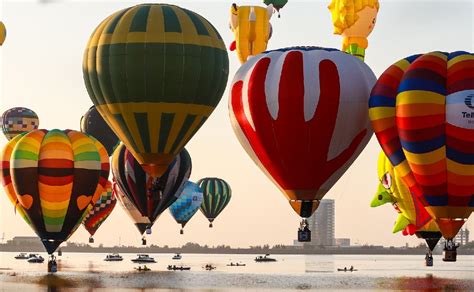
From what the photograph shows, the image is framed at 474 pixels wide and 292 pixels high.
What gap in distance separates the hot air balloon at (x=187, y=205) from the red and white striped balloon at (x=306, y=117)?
3945cm

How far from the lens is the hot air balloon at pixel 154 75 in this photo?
44.5 m

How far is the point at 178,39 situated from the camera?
44.9m

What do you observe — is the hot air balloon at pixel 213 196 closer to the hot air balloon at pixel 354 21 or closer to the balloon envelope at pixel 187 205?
the balloon envelope at pixel 187 205

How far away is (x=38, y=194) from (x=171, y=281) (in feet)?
51.0

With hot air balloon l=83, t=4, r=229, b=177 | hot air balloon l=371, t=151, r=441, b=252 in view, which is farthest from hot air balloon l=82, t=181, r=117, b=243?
hot air balloon l=83, t=4, r=229, b=177

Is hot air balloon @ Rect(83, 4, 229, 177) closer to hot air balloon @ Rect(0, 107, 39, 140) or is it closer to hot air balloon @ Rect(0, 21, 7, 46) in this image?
hot air balloon @ Rect(0, 21, 7, 46)

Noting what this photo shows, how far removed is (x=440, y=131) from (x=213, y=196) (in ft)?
164

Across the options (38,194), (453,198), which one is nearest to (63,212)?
(38,194)

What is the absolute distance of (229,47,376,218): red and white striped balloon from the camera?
40375 mm

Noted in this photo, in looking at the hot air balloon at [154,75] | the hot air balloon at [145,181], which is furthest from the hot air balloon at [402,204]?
the hot air balloon at [145,181]

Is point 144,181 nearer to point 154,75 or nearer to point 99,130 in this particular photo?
point 99,130

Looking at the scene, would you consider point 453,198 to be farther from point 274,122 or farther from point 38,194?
point 38,194

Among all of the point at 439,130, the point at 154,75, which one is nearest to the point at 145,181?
the point at 154,75

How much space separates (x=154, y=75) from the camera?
1748 inches
